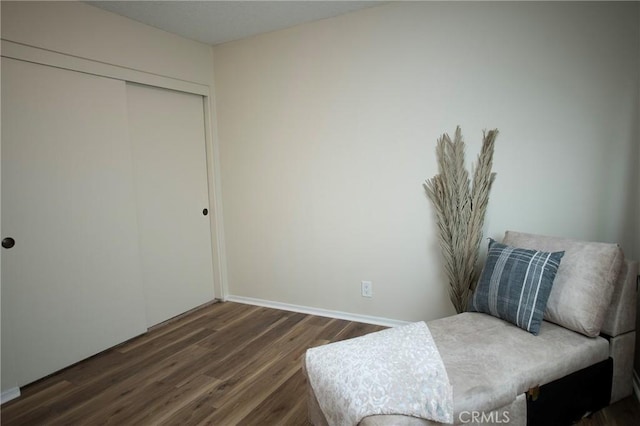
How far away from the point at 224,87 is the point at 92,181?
1.50 m

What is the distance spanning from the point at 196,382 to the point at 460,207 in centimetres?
205

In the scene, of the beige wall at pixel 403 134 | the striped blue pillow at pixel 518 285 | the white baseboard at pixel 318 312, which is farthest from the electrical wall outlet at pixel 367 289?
the striped blue pillow at pixel 518 285

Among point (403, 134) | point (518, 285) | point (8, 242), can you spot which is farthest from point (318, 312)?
point (8, 242)

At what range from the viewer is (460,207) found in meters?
2.53

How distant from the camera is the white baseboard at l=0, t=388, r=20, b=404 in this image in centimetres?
217

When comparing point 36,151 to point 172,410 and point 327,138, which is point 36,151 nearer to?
point 172,410

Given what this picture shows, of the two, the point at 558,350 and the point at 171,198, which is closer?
the point at 558,350

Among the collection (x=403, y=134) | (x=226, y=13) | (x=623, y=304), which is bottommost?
(x=623, y=304)

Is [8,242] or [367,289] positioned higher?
[8,242]

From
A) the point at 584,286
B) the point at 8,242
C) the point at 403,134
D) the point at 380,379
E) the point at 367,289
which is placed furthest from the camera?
the point at 367,289

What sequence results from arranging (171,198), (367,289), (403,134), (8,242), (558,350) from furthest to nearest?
(171,198) → (367,289) → (403,134) → (8,242) → (558,350)

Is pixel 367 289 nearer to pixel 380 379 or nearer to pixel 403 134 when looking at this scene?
pixel 403 134

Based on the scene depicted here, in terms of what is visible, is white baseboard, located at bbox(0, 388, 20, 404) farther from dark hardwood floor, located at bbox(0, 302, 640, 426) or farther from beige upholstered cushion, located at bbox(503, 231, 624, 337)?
beige upholstered cushion, located at bbox(503, 231, 624, 337)

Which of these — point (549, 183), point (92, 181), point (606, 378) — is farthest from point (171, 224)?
point (606, 378)
